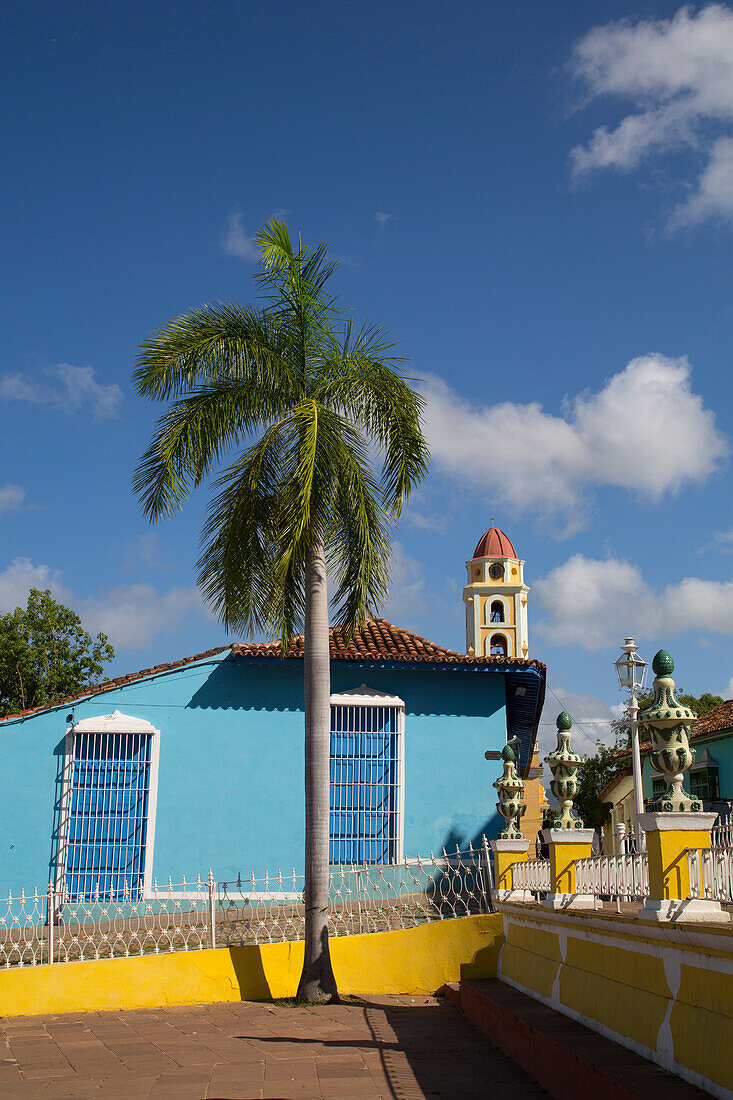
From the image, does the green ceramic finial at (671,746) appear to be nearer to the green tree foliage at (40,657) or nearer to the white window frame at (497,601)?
the green tree foliage at (40,657)

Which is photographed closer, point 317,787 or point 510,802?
point 317,787

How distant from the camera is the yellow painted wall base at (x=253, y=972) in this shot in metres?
8.98

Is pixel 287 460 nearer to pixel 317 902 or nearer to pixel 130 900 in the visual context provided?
pixel 317 902

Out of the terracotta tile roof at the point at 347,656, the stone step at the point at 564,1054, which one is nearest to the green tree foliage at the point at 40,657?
the terracotta tile roof at the point at 347,656

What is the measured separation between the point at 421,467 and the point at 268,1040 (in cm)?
572

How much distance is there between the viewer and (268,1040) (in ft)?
24.2

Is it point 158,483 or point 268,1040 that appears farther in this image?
point 158,483

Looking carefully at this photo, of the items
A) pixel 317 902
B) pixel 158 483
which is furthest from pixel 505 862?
pixel 158 483

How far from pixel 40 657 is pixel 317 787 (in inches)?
678

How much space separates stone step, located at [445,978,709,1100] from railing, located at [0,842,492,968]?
2.27 metres

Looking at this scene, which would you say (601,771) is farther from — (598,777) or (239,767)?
(239,767)

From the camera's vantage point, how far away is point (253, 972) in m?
9.57

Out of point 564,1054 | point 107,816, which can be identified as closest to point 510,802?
point 564,1054

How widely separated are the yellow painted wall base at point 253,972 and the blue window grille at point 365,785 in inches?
118
